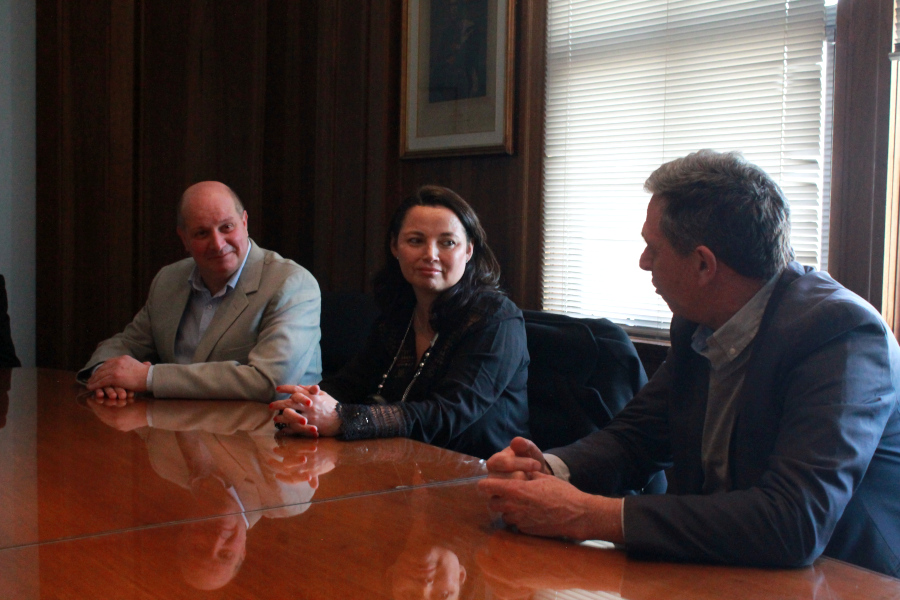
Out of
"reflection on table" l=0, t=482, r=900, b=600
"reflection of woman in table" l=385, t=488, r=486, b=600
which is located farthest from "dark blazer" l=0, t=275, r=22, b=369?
"reflection of woman in table" l=385, t=488, r=486, b=600

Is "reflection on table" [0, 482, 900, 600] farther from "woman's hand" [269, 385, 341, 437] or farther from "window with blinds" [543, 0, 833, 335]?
"window with blinds" [543, 0, 833, 335]

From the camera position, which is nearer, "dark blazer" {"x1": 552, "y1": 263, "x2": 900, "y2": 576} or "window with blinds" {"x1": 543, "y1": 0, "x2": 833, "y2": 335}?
"dark blazer" {"x1": 552, "y1": 263, "x2": 900, "y2": 576}

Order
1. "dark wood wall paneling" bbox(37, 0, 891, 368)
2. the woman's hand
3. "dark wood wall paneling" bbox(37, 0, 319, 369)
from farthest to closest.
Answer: "dark wood wall paneling" bbox(37, 0, 319, 369) < "dark wood wall paneling" bbox(37, 0, 891, 368) < the woman's hand

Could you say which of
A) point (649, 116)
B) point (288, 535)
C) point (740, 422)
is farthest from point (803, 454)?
point (649, 116)

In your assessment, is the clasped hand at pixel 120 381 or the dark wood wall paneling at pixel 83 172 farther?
the dark wood wall paneling at pixel 83 172

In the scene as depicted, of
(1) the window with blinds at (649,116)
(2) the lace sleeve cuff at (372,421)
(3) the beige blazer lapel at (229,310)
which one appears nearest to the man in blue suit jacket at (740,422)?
(2) the lace sleeve cuff at (372,421)

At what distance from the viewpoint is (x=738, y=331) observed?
1438mm

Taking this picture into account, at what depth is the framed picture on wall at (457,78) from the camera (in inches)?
122

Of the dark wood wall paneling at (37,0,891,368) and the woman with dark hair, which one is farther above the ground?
the dark wood wall paneling at (37,0,891,368)

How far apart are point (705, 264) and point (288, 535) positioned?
829 millimetres

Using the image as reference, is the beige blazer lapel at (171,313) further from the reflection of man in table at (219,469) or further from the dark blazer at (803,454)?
the dark blazer at (803,454)

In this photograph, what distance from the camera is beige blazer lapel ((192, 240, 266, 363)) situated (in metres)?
2.59

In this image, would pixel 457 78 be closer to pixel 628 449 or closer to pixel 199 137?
pixel 199 137

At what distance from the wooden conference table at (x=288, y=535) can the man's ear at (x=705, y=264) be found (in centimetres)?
52
